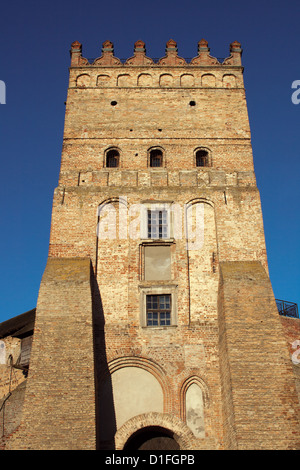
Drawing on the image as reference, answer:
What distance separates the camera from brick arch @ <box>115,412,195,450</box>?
1424cm

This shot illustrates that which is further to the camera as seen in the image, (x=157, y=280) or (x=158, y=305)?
(x=157, y=280)

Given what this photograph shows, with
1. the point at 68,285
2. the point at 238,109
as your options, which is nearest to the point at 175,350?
the point at 68,285

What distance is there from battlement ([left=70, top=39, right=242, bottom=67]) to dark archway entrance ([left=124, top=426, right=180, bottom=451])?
14.9 m

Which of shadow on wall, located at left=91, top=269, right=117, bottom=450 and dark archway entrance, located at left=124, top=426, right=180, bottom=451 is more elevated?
shadow on wall, located at left=91, top=269, right=117, bottom=450

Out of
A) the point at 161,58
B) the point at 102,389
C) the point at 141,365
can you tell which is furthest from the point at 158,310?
the point at 161,58

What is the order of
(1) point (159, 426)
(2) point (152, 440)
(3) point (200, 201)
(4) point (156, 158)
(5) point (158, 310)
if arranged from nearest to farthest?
(1) point (159, 426) < (2) point (152, 440) < (5) point (158, 310) < (3) point (200, 201) < (4) point (156, 158)

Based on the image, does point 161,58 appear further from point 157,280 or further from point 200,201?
point 157,280

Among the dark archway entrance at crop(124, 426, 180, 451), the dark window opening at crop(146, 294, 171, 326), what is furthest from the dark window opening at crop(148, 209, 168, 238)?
the dark archway entrance at crop(124, 426, 180, 451)

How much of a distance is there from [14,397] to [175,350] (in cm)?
750

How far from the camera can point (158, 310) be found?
16297mm

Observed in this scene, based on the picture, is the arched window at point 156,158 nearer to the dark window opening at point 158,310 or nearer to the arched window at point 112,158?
the arched window at point 112,158

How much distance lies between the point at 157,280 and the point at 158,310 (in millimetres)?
1034

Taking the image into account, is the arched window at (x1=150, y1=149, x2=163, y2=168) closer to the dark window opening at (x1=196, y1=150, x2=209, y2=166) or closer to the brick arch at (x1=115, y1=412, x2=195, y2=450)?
the dark window opening at (x1=196, y1=150, x2=209, y2=166)

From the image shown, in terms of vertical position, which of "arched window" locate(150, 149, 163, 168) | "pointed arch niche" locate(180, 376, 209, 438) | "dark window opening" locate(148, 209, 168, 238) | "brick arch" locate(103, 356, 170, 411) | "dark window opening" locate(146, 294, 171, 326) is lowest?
"pointed arch niche" locate(180, 376, 209, 438)
